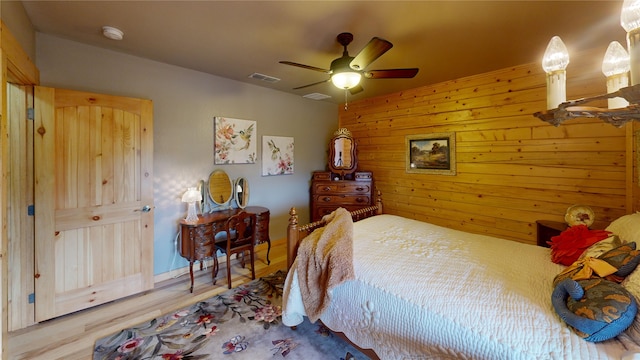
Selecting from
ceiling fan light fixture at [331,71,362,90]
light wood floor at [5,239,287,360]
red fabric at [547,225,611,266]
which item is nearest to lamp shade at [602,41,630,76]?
red fabric at [547,225,611,266]

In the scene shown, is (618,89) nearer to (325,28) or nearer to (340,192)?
(325,28)

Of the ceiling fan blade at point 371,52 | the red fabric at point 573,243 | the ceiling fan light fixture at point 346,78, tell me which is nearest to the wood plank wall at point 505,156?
the red fabric at point 573,243

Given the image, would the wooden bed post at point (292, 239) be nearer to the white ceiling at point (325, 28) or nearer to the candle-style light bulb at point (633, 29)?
the white ceiling at point (325, 28)

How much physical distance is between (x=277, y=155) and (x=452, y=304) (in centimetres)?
333

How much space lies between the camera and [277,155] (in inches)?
165

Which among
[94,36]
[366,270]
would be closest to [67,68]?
[94,36]

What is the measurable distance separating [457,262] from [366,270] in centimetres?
66

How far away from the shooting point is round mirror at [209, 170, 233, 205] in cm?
339

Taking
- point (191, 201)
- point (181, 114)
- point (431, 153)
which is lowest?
point (191, 201)

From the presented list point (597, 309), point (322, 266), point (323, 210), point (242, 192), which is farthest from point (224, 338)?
point (323, 210)

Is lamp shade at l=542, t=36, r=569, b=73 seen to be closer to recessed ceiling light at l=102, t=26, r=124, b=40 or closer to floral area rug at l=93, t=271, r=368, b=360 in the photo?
floral area rug at l=93, t=271, r=368, b=360

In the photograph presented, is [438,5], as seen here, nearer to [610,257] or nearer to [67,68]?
[610,257]

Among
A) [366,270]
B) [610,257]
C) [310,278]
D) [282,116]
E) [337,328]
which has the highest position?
[282,116]

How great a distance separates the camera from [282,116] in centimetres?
424
